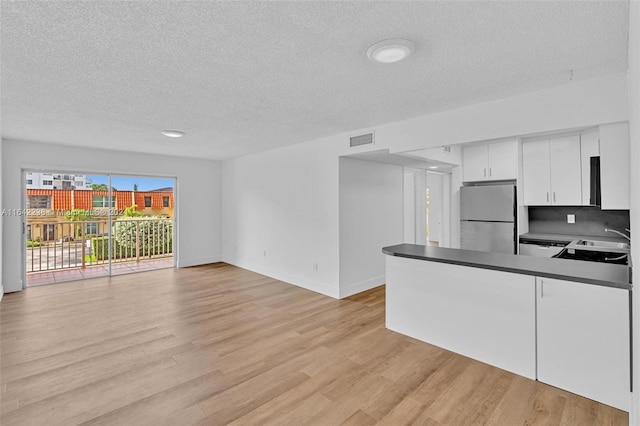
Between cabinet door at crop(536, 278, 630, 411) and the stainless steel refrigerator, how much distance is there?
2498 millimetres

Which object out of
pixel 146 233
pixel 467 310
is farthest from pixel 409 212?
pixel 146 233

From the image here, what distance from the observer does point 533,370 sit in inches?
93.0

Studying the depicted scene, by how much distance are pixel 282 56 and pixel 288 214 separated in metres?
3.44

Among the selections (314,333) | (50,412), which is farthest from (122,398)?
(314,333)

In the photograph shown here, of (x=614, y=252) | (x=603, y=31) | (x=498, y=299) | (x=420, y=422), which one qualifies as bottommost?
(x=420, y=422)

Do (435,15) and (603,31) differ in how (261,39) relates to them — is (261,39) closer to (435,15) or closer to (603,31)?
(435,15)

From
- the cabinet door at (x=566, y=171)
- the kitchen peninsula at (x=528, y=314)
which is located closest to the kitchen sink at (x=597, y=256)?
the kitchen peninsula at (x=528, y=314)

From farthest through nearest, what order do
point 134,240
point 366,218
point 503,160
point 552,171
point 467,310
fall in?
point 134,240 < point 366,218 < point 503,160 < point 552,171 < point 467,310

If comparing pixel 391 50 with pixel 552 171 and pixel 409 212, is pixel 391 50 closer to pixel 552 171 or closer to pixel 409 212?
pixel 552 171

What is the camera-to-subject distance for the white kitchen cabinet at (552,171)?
4.19m

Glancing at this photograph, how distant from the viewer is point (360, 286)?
475 cm

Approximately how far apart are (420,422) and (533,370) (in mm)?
1136

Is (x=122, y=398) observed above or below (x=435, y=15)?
below

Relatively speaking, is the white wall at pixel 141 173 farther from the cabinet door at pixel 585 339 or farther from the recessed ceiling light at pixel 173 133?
the cabinet door at pixel 585 339
